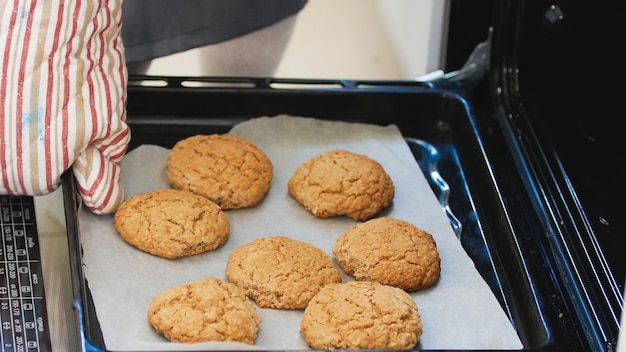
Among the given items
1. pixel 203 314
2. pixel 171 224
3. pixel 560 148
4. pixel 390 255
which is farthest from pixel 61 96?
pixel 560 148

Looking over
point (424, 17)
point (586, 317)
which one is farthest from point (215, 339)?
point (424, 17)

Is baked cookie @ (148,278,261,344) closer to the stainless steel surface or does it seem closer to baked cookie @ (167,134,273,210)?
the stainless steel surface

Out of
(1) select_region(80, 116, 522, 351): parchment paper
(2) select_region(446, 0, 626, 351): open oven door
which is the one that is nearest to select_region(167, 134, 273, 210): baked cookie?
(1) select_region(80, 116, 522, 351): parchment paper

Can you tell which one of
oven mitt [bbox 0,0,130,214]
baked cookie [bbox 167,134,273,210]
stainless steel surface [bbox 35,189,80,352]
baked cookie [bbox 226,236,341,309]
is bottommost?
stainless steel surface [bbox 35,189,80,352]

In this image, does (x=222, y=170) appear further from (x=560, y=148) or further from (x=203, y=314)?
(x=560, y=148)

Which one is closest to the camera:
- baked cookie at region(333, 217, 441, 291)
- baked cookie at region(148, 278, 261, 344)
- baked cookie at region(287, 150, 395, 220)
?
baked cookie at region(148, 278, 261, 344)

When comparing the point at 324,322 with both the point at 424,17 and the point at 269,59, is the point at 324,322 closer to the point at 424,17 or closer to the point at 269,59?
the point at 269,59
